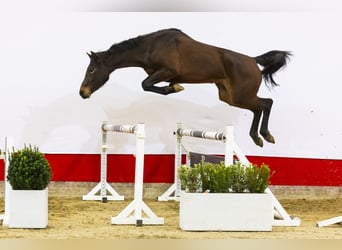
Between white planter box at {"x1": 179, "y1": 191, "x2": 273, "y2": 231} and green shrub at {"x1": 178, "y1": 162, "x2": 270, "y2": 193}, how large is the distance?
2.7 inches

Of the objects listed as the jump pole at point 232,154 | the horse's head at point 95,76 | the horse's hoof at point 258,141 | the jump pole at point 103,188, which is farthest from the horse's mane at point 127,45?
the horse's hoof at point 258,141

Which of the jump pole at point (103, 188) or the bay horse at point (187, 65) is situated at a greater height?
the bay horse at point (187, 65)

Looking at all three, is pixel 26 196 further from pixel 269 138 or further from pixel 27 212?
pixel 269 138

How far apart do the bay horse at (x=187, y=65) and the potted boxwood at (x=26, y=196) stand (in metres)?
1.69

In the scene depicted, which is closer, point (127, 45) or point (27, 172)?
point (27, 172)

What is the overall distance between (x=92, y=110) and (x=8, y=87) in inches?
32.0

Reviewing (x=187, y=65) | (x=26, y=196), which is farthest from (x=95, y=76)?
(x=26, y=196)

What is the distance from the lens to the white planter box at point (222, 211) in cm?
522

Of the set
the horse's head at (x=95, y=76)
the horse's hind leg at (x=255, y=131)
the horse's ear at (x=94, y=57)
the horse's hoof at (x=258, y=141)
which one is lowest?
the horse's hoof at (x=258, y=141)

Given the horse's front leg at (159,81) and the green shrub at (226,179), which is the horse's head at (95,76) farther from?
the green shrub at (226,179)

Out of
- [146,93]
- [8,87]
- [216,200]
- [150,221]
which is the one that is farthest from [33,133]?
[216,200]

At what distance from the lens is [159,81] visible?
6719 mm

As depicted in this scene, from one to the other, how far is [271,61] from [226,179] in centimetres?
201

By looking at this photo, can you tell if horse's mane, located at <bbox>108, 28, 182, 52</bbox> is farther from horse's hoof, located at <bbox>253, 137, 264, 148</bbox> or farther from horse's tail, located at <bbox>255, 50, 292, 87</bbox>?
horse's hoof, located at <bbox>253, 137, 264, 148</bbox>
